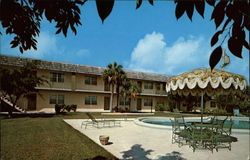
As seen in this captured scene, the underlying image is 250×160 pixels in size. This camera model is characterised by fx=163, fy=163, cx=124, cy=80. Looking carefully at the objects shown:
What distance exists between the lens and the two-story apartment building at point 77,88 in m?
25.4

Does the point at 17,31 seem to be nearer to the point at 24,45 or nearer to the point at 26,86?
the point at 24,45

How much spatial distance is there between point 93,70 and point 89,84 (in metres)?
2.64

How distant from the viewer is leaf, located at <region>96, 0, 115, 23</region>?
1.03 m

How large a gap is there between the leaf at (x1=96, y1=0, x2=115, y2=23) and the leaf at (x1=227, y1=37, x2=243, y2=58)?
0.90m

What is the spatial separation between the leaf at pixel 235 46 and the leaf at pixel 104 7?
0.90m

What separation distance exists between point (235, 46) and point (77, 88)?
93.7ft

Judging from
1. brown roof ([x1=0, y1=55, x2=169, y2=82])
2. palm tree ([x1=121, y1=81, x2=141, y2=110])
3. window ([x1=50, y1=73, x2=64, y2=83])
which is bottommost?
palm tree ([x1=121, y1=81, x2=141, y2=110])

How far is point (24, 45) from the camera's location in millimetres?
3324

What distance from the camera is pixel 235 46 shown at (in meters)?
1.20

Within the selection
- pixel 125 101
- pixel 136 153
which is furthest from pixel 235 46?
pixel 125 101

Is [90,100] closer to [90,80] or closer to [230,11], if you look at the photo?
[90,80]

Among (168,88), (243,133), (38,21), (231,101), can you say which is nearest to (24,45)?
(38,21)

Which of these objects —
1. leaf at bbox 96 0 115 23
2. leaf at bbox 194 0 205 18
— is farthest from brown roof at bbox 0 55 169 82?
leaf at bbox 194 0 205 18

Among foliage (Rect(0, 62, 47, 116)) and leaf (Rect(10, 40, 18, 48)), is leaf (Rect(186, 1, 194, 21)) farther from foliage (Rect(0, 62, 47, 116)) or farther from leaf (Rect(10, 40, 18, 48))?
foliage (Rect(0, 62, 47, 116))
